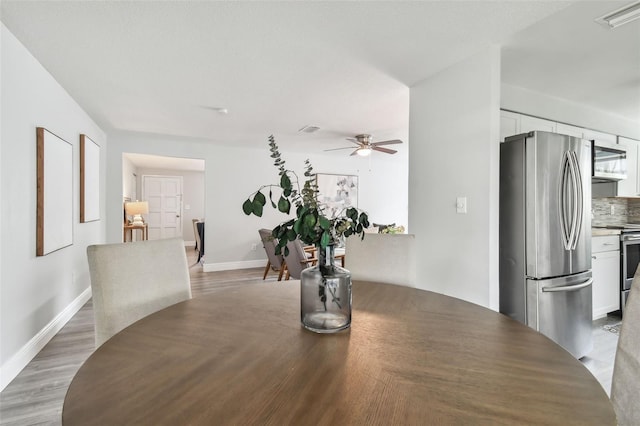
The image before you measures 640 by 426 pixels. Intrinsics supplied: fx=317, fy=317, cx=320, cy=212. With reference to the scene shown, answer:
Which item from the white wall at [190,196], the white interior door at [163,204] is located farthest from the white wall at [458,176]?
the white interior door at [163,204]

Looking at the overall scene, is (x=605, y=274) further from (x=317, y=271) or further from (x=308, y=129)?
(x=308, y=129)

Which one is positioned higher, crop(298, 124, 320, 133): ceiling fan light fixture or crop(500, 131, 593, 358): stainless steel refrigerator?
crop(298, 124, 320, 133): ceiling fan light fixture

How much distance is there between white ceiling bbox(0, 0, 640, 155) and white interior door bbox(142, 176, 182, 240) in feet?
17.5

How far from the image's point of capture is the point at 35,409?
71.1 inches

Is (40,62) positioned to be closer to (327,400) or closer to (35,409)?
(35,409)

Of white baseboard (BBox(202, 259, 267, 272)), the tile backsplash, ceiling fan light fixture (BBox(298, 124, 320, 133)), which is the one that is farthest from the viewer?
white baseboard (BBox(202, 259, 267, 272))

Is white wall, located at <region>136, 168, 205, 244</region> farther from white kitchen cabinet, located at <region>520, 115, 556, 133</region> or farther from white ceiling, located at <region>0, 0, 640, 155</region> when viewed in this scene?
white kitchen cabinet, located at <region>520, 115, 556, 133</region>

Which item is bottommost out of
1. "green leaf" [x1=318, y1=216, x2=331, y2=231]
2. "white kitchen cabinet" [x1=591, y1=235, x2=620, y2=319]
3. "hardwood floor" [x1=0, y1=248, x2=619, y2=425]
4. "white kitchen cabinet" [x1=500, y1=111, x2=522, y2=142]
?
"hardwood floor" [x1=0, y1=248, x2=619, y2=425]

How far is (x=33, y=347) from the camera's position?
242 cm

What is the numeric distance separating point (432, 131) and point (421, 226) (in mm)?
833

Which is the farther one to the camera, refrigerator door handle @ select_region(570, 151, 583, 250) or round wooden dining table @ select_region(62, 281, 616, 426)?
refrigerator door handle @ select_region(570, 151, 583, 250)

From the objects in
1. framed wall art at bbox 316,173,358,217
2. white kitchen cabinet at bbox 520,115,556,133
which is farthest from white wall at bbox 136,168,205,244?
white kitchen cabinet at bbox 520,115,556,133

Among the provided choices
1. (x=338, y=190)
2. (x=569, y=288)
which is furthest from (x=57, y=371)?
(x=338, y=190)

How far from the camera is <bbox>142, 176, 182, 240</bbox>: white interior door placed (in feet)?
28.3
